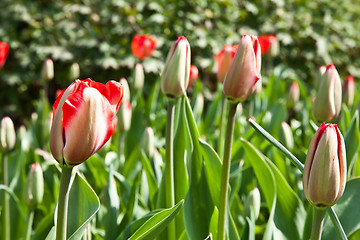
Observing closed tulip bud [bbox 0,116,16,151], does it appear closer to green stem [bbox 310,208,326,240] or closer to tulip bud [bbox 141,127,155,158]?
tulip bud [bbox 141,127,155,158]

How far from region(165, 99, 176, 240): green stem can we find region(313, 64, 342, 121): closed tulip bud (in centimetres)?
35

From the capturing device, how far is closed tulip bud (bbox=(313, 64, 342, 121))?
113 centimetres

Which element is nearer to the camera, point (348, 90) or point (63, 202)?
point (63, 202)

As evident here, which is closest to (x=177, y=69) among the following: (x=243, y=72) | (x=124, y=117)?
(x=243, y=72)

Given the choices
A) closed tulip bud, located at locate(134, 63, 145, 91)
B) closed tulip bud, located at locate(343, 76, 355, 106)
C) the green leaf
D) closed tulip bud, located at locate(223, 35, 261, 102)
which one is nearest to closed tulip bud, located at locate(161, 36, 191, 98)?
closed tulip bud, located at locate(223, 35, 261, 102)

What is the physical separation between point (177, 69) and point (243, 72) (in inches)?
7.3

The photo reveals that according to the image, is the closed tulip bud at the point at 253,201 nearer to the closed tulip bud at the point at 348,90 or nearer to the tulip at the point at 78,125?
the tulip at the point at 78,125

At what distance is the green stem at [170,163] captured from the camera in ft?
3.33

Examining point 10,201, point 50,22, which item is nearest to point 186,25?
point 50,22

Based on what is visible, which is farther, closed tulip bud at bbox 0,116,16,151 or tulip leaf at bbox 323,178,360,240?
closed tulip bud at bbox 0,116,16,151

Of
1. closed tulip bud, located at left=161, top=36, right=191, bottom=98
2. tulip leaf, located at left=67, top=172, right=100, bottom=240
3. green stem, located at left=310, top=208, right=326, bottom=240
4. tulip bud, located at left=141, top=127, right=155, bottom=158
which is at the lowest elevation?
tulip bud, located at left=141, top=127, right=155, bottom=158

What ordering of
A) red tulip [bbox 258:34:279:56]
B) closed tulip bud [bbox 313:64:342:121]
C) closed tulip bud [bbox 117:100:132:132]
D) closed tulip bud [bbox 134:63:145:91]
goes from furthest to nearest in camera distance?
red tulip [bbox 258:34:279:56] < closed tulip bud [bbox 134:63:145:91] < closed tulip bud [bbox 117:100:132:132] < closed tulip bud [bbox 313:64:342:121]

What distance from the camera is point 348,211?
3.28 ft

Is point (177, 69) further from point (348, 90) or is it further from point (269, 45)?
point (269, 45)
